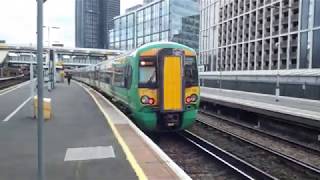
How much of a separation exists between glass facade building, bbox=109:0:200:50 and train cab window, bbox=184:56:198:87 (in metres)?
84.0

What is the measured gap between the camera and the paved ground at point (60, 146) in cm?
807

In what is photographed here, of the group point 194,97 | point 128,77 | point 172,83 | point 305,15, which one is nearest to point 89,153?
point 172,83

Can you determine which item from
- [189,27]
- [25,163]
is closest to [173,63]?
[25,163]

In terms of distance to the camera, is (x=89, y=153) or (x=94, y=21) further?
(x=94, y=21)

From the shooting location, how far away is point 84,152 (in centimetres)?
1016

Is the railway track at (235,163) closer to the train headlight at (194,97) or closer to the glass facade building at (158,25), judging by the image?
the train headlight at (194,97)

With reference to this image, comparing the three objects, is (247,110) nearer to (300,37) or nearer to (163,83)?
(163,83)

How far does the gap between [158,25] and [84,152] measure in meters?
96.5

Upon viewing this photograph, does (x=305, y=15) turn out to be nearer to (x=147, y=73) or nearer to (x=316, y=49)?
(x=316, y=49)

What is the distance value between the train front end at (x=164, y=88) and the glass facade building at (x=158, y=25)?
84.3 m

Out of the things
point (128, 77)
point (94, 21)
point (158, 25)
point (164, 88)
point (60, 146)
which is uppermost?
point (158, 25)

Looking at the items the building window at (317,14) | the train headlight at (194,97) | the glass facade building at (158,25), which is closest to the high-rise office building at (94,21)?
the glass facade building at (158,25)

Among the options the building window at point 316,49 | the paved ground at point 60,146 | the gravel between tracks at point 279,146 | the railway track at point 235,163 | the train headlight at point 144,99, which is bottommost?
the gravel between tracks at point 279,146

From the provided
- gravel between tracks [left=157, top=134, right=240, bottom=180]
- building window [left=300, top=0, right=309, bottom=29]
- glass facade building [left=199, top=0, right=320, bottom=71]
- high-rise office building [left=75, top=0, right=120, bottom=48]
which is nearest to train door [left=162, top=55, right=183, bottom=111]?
gravel between tracks [left=157, top=134, right=240, bottom=180]
